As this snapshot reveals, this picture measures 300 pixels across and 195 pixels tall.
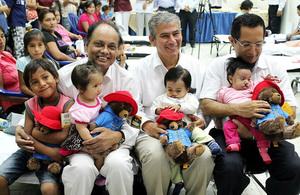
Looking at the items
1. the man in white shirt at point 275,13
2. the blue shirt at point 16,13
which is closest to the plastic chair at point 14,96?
the blue shirt at point 16,13

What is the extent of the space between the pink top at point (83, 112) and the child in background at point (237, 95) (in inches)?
34.8

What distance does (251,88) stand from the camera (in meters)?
1.98

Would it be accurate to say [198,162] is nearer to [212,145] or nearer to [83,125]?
[212,145]

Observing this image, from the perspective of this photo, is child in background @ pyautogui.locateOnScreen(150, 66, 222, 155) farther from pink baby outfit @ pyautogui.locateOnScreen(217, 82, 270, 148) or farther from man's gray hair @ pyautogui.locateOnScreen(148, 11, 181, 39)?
man's gray hair @ pyautogui.locateOnScreen(148, 11, 181, 39)

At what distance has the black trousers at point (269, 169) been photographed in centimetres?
179

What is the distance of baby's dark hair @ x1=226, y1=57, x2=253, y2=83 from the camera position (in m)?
1.96

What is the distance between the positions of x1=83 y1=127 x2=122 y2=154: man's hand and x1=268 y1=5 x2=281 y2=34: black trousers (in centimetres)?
949

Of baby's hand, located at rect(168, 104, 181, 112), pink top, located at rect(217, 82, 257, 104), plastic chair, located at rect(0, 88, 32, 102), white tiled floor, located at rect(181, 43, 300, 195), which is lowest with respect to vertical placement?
white tiled floor, located at rect(181, 43, 300, 195)

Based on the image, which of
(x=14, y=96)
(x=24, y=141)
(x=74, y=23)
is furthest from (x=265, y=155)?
(x=74, y=23)

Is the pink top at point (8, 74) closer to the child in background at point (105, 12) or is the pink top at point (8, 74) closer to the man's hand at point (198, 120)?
the man's hand at point (198, 120)

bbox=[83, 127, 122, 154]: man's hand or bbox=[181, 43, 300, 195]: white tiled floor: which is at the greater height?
bbox=[83, 127, 122, 154]: man's hand

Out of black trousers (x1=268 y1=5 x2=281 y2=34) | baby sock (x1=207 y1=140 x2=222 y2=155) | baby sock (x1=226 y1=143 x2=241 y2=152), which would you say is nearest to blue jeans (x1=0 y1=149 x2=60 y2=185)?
baby sock (x1=207 y1=140 x2=222 y2=155)

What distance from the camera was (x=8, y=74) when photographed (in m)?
2.86

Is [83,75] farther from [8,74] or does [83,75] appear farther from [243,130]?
[8,74]
